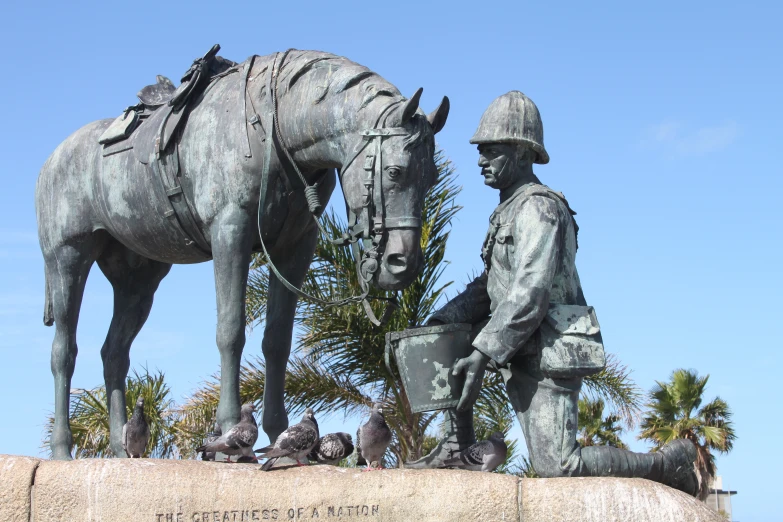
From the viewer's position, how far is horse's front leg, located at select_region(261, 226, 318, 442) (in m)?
7.56

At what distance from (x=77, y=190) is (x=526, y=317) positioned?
3.46m

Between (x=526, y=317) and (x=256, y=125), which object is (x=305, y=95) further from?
(x=526, y=317)

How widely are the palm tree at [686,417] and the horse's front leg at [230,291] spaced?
14.8 meters

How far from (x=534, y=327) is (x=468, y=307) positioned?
777 millimetres

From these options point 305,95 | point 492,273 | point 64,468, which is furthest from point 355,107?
point 64,468

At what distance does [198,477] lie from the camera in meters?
6.14

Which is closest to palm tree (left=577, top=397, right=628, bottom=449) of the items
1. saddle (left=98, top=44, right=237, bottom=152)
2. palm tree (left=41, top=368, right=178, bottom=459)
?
palm tree (left=41, top=368, right=178, bottom=459)

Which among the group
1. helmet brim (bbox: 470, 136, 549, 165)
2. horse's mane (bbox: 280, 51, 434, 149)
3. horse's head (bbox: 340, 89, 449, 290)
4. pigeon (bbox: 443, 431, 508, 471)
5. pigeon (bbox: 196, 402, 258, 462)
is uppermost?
horse's mane (bbox: 280, 51, 434, 149)

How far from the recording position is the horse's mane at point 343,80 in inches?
263

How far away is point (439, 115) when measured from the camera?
268 inches

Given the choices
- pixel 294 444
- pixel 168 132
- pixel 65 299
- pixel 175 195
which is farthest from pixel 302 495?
pixel 65 299

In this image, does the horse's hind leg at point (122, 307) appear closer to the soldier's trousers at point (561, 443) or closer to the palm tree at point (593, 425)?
the soldier's trousers at point (561, 443)

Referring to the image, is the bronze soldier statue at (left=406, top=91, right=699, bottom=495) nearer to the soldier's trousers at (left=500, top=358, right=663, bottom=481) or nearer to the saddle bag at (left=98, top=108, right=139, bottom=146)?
the soldier's trousers at (left=500, top=358, right=663, bottom=481)

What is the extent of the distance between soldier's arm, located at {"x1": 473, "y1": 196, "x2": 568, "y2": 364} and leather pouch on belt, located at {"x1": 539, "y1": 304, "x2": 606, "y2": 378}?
0.10 m
